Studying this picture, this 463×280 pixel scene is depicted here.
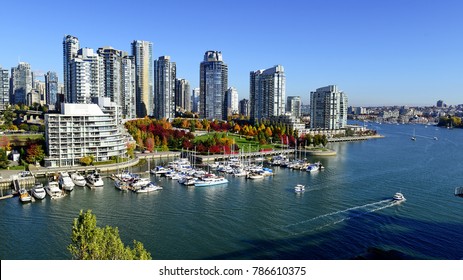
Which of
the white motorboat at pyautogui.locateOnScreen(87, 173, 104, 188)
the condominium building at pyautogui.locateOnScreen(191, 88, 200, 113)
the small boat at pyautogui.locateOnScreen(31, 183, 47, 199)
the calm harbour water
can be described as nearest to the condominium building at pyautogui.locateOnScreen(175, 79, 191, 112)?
the condominium building at pyautogui.locateOnScreen(191, 88, 200, 113)

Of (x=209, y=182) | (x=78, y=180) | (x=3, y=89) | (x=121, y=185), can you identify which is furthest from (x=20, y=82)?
(x=209, y=182)

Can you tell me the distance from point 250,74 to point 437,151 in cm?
2273

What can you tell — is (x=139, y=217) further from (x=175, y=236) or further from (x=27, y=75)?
(x=27, y=75)

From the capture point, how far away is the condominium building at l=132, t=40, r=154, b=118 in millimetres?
43344

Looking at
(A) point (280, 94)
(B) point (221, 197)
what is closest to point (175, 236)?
(B) point (221, 197)

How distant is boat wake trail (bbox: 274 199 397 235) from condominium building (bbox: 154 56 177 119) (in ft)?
98.8

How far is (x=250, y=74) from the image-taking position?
146ft

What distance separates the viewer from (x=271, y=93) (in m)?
39.2

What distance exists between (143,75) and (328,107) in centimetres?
2049

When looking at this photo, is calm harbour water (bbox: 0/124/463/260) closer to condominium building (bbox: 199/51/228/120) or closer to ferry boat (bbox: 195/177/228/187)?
ferry boat (bbox: 195/177/228/187)

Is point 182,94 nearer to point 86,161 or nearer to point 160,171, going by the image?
point 86,161

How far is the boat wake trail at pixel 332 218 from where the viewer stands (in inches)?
371

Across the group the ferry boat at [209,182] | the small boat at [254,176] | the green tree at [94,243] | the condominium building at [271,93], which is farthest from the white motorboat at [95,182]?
the condominium building at [271,93]
